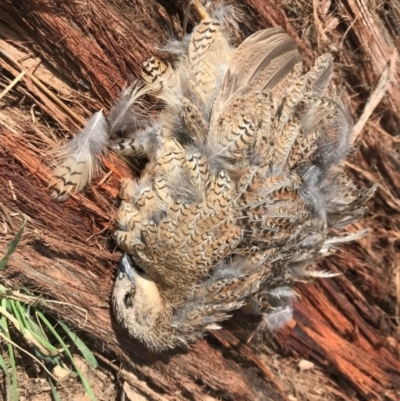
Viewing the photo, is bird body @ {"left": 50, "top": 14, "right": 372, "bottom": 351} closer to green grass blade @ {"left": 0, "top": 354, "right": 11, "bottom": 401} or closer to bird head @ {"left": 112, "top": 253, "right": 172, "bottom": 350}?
bird head @ {"left": 112, "top": 253, "right": 172, "bottom": 350}

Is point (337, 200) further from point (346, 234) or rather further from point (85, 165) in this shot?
point (85, 165)

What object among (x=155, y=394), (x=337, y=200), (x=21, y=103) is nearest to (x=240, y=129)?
(x=337, y=200)

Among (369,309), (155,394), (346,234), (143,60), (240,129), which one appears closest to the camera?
(240,129)

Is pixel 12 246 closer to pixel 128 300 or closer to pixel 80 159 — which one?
pixel 80 159

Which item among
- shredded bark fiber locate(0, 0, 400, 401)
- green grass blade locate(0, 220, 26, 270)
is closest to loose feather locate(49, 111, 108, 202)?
shredded bark fiber locate(0, 0, 400, 401)

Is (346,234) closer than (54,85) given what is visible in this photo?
No

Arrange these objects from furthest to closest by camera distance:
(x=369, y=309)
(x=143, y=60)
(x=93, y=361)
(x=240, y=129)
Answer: (x=369, y=309)
(x=93, y=361)
(x=143, y=60)
(x=240, y=129)
